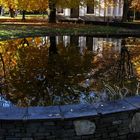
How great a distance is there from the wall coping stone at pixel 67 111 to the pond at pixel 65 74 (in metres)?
1.99

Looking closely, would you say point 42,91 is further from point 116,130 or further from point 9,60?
point 9,60

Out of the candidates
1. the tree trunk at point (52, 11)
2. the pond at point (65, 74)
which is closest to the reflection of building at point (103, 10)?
the tree trunk at point (52, 11)

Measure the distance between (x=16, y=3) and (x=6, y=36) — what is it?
1395 centimetres

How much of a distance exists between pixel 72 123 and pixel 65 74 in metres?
6.35

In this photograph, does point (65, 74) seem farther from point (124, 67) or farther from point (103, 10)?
point (103, 10)

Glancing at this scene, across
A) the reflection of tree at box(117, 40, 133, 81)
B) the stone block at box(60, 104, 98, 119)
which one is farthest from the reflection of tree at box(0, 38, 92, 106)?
the stone block at box(60, 104, 98, 119)

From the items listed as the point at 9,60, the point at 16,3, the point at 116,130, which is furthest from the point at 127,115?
the point at 16,3

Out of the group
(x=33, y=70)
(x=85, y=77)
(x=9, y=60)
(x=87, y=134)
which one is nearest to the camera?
(x=87, y=134)

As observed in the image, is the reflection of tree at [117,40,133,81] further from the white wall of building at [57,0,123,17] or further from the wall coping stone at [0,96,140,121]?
the white wall of building at [57,0,123,17]

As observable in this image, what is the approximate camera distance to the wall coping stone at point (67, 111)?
7.32 meters

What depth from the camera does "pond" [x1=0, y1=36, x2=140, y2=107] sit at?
10.6m

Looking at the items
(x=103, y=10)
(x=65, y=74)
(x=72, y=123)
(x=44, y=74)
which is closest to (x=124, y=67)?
(x=65, y=74)

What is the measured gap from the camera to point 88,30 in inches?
1222

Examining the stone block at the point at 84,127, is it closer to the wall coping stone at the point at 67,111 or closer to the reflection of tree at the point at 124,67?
the wall coping stone at the point at 67,111
